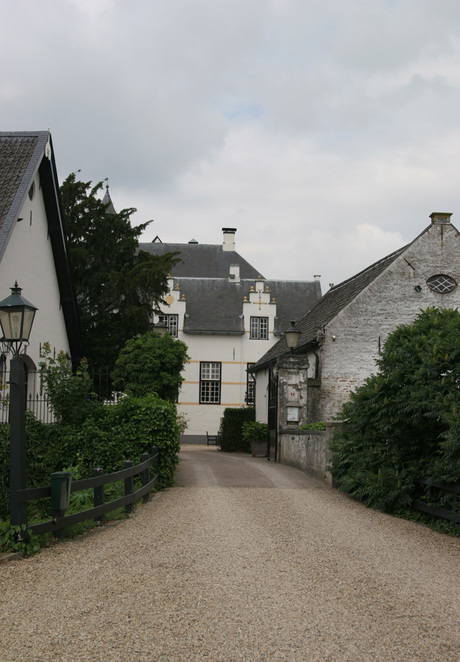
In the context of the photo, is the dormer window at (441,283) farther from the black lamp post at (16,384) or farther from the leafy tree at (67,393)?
the black lamp post at (16,384)

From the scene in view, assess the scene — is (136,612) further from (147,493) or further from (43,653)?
(147,493)

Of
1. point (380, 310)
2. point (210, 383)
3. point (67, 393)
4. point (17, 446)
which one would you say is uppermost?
point (380, 310)

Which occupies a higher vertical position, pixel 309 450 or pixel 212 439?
pixel 309 450

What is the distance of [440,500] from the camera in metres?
10.8

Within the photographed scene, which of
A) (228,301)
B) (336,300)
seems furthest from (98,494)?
(228,301)

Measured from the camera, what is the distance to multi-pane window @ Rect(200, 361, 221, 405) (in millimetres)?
40969

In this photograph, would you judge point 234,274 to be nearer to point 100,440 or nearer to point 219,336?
point 219,336

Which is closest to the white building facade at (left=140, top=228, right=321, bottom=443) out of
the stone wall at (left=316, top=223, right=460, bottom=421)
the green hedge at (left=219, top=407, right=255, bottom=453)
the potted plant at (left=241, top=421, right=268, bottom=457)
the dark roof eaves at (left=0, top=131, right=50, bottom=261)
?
the green hedge at (left=219, top=407, right=255, bottom=453)

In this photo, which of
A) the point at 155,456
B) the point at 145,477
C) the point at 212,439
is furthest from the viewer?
the point at 212,439

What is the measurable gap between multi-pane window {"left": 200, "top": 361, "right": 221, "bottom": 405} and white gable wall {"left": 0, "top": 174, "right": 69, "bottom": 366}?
21164mm

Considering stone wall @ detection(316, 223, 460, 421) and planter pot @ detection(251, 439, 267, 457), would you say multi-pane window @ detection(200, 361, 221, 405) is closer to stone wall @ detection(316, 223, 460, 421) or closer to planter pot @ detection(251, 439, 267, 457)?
planter pot @ detection(251, 439, 267, 457)

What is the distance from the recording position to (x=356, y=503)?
519 inches

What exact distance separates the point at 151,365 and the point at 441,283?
10913 millimetres

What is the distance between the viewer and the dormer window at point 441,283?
23172mm
